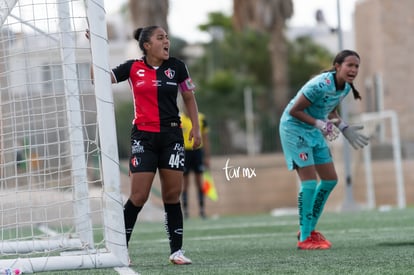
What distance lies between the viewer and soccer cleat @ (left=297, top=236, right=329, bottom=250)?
380 inches

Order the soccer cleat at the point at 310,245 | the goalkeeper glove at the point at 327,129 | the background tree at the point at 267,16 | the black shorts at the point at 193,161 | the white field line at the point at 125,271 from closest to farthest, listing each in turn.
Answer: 1. the white field line at the point at 125,271
2. the goalkeeper glove at the point at 327,129
3. the soccer cleat at the point at 310,245
4. the black shorts at the point at 193,161
5. the background tree at the point at 267,16

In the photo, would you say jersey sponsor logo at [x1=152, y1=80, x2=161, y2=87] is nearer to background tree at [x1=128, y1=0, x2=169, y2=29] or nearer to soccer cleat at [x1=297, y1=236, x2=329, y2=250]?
soccer cleat at [x1=297, y1=236, x2=329, y2=250]

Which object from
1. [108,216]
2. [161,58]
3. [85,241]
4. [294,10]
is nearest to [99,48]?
[161,58]

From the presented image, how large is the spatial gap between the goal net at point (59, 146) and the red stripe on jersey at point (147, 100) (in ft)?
1.05

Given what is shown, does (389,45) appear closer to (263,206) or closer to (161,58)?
(263,206)

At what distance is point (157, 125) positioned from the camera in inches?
329

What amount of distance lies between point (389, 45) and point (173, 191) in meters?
29.2

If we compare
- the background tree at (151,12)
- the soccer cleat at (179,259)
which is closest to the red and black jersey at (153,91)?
the soccer cleat at (179,259)

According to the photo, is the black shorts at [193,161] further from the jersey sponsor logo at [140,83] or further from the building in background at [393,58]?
the building in background at [393,58]

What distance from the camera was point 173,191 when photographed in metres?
8.48

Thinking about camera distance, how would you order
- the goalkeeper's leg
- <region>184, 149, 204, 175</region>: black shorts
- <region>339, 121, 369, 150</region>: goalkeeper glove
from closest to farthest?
<region>339, 121, 369, 150</region>: goalkeeper glove, the goalkeeper's leg, <region>184, 149, 204, 175</region>: black shorts

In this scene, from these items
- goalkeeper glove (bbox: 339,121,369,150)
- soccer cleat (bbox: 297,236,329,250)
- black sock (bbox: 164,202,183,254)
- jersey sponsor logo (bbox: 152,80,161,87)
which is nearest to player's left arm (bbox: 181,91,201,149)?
jersey sponsor logo (bbox: 152,80,161,87)

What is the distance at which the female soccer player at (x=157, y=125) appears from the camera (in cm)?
835

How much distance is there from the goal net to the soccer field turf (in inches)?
15.7
